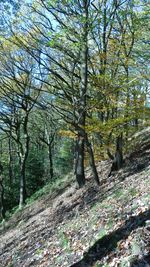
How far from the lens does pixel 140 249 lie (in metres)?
5.54

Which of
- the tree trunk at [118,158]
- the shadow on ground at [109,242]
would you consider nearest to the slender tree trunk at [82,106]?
the tree trunk at [118,158]

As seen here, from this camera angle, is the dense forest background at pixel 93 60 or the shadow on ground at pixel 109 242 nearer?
the shadow on ground at pixel 109 242

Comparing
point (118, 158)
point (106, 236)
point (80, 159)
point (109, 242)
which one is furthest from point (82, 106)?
point (109, 242)

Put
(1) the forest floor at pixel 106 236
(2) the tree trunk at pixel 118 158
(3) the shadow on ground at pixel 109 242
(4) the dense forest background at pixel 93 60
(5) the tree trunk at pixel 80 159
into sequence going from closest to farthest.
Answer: (1) the forest floor at pixel 106 236 → (3) the shadow on ground at pixel 109 242 → (4) the dense forest background at pixel 93 60 → (2) the tree trunk at pixel 118 158 → (5) the tree trunk at pixel 80 159

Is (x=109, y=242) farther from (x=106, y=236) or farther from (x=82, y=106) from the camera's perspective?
(x=82, y=106)

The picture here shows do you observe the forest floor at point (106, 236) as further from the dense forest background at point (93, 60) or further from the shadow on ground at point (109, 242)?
the dense forest background at point (93, 60)

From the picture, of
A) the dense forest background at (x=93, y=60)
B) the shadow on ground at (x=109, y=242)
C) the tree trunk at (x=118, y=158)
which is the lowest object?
the shadow on ground at (x=109, y=242)

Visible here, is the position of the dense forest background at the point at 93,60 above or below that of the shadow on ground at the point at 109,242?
above

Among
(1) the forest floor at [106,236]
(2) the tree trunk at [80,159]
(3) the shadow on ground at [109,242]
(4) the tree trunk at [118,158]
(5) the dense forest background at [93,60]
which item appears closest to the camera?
(1) the forest floor at [106,236]

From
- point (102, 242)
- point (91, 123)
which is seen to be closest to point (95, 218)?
point (102, 242)

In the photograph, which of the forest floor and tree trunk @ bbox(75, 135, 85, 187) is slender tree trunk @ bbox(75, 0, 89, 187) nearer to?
tree trunk @ bbox(75, 135, 85, 187)

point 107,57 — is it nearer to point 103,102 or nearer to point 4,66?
point 103,102

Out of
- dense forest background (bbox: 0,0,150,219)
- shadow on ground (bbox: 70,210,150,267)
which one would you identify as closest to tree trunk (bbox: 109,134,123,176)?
dense forest background (bbox: 0,0,150,219)

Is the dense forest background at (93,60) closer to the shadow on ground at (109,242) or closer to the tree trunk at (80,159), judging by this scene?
the tree trunk at (80,159)
